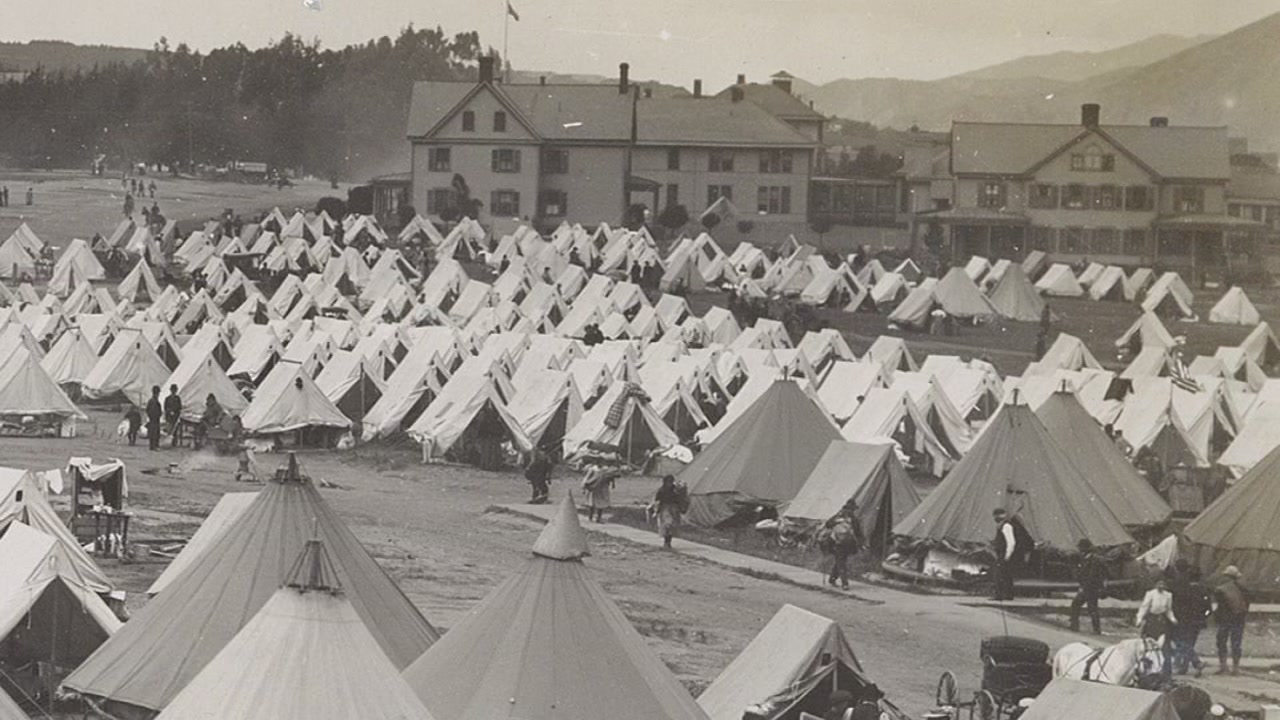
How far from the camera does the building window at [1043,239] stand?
140 feet

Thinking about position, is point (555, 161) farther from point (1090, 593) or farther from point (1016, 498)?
point (1090, 593)

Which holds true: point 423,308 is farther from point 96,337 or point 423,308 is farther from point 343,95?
point 343,95

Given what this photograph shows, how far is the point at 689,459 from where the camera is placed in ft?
94.0

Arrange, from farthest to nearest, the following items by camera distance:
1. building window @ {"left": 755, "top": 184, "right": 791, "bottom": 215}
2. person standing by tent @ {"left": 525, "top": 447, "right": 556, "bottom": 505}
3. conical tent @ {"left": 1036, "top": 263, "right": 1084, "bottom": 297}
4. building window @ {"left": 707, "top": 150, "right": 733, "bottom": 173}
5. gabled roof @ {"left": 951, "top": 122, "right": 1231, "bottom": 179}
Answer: building window @ {"left": 755, "top": 184, "right": 791, "bottom": 215} < building window @ {"left": 707, "top": 150, "right": 733, "bottom": 173} < conical tent @ {"left": 1036, "top": 263, "right": 1084, "bottom": 297} < gabled roof @ {"left": 951, "top": 122, "right": 1231, "bottom": 179} < person standing by tent @ {"left": 525, "top": 447, "right": 556, "bottom": 505}

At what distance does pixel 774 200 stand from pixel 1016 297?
13533mm

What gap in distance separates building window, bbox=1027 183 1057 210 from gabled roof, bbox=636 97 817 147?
45.6ft

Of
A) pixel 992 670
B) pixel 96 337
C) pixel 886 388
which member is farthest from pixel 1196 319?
pixel 992 670

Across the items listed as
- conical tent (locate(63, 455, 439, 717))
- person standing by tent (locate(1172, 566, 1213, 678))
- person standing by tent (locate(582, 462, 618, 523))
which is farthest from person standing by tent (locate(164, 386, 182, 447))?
person standing by tent (locate(1172, 566, 1213, 678))

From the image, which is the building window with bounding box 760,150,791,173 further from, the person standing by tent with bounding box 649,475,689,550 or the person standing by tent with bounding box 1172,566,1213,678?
the person standing by tent with bounding box 1172,566,1213,678

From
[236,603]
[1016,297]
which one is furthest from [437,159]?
[236,603]

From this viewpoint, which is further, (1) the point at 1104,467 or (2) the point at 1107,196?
(2) the point at 1107,196

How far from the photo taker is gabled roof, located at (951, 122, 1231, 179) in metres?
37.9

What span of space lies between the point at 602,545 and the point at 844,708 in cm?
1021

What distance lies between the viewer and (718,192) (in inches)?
2228
